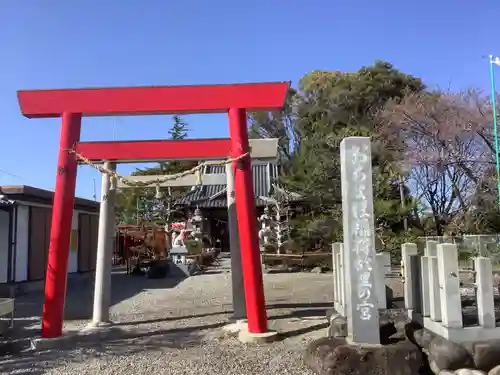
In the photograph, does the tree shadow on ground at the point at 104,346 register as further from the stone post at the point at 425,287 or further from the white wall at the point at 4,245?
the white wall at the point at 4,245

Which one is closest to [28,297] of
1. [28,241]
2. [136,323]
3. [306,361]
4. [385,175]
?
[28,241]

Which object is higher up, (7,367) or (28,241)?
(28,241)

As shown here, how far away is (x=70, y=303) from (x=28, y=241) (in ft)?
12.8

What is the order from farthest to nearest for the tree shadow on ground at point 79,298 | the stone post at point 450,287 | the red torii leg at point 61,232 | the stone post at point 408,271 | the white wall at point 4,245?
the white wall at point 4,245 → the tree shadow on ground at point 79,298 → the red torii leg at point 61,232 → the stone post at point 408,271 → the stone post at point 450,287

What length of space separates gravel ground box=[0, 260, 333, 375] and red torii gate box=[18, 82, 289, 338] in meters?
1.26

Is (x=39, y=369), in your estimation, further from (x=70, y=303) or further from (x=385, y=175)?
(x=385, y=175)

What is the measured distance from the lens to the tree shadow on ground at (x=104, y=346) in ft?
22.1

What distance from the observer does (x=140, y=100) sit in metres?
8.26

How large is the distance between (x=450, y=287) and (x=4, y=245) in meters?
12.9

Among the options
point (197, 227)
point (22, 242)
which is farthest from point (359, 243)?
point (197, 227)

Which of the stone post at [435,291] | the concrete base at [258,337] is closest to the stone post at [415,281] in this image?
the stone post at [435,291]

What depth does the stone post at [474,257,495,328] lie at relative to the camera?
5.60 meters

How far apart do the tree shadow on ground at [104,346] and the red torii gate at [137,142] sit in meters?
0.58

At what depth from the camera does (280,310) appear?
1062cm
